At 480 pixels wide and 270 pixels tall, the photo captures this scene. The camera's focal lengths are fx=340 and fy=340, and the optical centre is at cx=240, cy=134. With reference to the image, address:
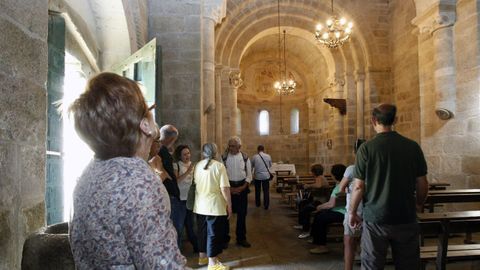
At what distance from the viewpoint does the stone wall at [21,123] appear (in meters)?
1.48

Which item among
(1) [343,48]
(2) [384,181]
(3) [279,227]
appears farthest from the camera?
(1) [343,48]

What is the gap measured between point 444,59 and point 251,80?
12271mm

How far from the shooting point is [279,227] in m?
6.12

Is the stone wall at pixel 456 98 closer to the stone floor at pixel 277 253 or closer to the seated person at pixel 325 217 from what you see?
the stone floor at pixel 277 253

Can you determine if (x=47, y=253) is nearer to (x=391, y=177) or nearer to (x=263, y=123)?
(x=391, y=177)

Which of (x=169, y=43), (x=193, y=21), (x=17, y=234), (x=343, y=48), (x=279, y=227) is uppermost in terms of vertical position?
(x=343, y=48)

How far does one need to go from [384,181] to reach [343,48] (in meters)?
10.3

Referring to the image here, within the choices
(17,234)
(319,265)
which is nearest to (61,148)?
(17,234)

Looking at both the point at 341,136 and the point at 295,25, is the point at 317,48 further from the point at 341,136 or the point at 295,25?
the point at 341,136

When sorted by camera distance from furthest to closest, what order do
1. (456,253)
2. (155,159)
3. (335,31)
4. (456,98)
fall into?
(335,31), (456,98), (155,159), (456,253)

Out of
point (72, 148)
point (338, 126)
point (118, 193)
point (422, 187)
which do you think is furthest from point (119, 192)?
point (338, 126)

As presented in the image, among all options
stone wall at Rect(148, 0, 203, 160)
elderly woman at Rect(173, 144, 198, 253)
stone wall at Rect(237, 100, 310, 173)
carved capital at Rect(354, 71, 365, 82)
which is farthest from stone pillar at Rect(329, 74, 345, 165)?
elderly woman at Rect(173, 144, 198, 253)

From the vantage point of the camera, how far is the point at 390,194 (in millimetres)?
2432

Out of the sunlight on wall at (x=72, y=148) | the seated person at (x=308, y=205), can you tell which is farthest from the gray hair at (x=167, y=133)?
the seated person at (x=308, y=205)
